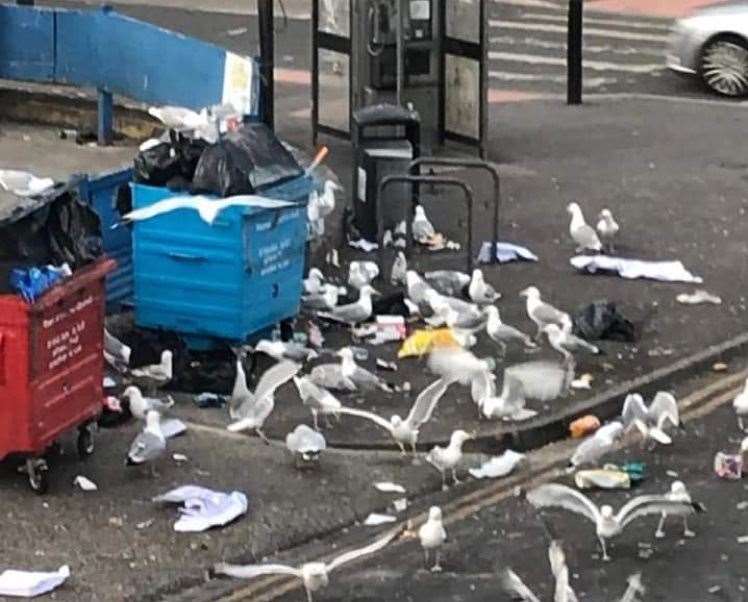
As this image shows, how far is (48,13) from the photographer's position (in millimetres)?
15766

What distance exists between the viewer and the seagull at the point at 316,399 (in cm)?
876

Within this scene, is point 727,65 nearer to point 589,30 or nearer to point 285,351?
point 589,30

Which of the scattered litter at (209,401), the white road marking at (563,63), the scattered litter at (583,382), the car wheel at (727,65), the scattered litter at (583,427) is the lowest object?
the scattered litter at (583,427)

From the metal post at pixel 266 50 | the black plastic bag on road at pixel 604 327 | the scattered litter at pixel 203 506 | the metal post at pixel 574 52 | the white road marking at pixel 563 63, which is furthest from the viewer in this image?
the white road marking at pixel 563 63

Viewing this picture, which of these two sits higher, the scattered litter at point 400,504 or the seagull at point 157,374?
the seagull at point 157,374

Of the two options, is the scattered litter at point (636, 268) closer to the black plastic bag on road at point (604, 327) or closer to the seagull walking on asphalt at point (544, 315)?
the black plastic bag on road at point (604, 327)

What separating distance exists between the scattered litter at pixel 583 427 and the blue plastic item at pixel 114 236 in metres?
2.71

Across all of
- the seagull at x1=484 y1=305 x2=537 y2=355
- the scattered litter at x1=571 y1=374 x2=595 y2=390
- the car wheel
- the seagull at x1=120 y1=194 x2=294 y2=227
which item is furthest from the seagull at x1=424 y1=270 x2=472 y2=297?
the car wheel

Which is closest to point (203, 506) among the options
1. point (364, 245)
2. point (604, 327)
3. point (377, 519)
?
point (377, 519)

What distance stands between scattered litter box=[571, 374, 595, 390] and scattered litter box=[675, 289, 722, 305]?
61.9 inches

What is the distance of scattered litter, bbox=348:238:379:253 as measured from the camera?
12.1 meters

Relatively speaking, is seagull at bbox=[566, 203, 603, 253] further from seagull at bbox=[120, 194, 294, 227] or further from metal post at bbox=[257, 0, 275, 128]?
seagull at bbox=[120, 194, 294, 227]

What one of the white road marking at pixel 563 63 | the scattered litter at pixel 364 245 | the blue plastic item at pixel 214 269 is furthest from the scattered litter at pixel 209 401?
the white road marking at pixel 563 63

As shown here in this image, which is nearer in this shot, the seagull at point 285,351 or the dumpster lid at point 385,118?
the seagull at point 285,351
